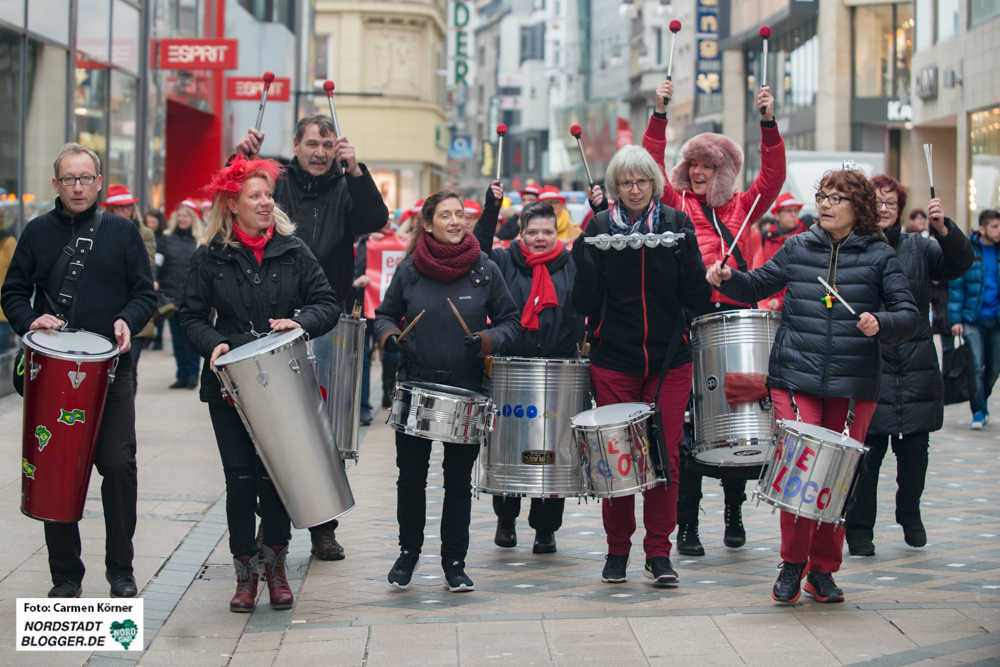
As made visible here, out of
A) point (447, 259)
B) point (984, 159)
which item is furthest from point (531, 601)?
point (984, 159)

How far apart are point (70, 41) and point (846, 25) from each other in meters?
26.7

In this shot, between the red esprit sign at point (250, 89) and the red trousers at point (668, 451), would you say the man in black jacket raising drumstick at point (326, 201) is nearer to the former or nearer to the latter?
the red trousers at point (668, 451)

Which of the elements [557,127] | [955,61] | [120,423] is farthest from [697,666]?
[557,127]

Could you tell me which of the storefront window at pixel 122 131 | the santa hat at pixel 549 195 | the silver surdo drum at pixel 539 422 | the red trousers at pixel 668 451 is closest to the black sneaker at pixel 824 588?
the red trousers at pixel 668 451

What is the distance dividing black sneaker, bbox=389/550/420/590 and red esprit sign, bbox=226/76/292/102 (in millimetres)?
19514

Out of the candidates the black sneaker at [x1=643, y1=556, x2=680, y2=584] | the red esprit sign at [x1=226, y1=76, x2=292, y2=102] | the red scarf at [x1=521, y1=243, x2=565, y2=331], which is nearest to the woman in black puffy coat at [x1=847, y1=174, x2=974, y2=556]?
the black sneaker at [x1=643, y1=556, x2=680, y2=584]

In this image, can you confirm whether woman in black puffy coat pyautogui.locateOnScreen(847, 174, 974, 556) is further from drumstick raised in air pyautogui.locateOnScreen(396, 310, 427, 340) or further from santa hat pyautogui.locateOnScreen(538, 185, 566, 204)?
santa hat pyautogui.locateOnScreen(538, 185, 566, 204)

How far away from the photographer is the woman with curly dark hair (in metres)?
5.57

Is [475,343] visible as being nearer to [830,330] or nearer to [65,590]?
[830,330]

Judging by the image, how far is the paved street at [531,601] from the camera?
16.2ft

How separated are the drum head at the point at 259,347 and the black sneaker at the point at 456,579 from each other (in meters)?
1.36

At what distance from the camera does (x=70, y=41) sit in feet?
47.8

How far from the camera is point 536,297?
663cm

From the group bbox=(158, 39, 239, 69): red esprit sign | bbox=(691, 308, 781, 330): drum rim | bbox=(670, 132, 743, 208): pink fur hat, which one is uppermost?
bbox=(158, 39, 239, 69): red esprit sign
